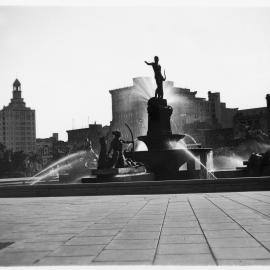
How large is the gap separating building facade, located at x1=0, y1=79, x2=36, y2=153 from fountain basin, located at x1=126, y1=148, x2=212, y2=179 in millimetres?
162465

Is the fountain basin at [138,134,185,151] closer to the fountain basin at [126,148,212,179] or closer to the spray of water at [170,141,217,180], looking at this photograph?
the spray of water at [170,141,217,180]

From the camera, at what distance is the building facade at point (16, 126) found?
17888cm

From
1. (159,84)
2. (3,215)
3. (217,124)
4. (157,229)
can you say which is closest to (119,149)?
(159,84)

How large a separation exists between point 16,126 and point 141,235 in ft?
595

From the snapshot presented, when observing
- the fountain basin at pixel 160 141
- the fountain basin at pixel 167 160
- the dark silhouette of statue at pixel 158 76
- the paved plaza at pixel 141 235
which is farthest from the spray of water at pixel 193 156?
the paved plaza at pixel 141 235

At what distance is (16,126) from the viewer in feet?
594

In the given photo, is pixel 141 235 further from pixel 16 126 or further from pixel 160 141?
pixel 16 126

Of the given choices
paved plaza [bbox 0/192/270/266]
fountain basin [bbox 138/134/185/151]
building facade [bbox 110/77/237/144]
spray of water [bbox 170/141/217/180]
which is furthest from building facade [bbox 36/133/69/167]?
paved plaza [bbox 0/192/270/266]

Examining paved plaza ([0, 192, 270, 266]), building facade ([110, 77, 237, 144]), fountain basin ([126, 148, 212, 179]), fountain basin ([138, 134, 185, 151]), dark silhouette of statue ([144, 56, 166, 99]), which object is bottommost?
paved plaza ([0, 192, 270, 266])

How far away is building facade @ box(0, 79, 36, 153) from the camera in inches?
7042

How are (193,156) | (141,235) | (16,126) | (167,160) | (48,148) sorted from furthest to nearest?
(16,126), (48,148), (193,156), (167,160), (141,235)

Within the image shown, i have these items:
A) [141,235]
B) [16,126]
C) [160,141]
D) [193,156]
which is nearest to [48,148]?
[16,126]

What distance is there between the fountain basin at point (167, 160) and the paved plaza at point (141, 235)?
32.9ft

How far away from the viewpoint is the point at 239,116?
89.2 meters
